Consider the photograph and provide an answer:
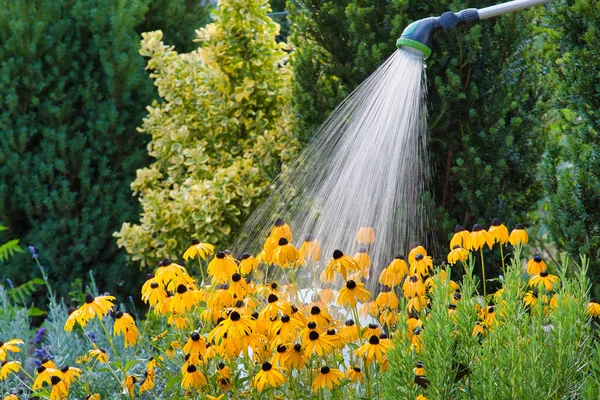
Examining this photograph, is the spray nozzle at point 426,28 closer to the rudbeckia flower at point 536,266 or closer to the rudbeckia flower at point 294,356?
the rudbeckia flower at point 536,266

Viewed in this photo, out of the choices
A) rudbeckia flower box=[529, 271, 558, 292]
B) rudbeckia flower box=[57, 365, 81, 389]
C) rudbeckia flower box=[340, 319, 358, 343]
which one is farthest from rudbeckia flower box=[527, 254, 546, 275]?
rudbeckia flower box=[57, 365, 81, 389]

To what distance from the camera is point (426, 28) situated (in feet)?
8.87

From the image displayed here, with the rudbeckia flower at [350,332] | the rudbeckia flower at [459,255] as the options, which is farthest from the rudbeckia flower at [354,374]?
the rudbeckia flower at [459,255]

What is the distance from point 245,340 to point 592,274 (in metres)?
1.77

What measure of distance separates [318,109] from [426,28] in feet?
4.47

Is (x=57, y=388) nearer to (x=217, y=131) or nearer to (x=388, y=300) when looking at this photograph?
(x=388, y=300)

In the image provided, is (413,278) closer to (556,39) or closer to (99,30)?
(556,39)

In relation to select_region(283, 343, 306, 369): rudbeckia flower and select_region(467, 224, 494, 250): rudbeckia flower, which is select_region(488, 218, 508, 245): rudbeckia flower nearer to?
select_region(467, 224, 494, 250): rudbeckia flower

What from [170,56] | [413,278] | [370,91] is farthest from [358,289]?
[170,56]

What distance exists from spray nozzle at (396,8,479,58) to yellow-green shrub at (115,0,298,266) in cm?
151

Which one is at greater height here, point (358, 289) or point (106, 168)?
point (358, 289)

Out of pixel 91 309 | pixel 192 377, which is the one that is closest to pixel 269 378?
pixel 192 377

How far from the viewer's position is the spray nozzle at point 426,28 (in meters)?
2.70

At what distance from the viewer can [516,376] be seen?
185 cm
